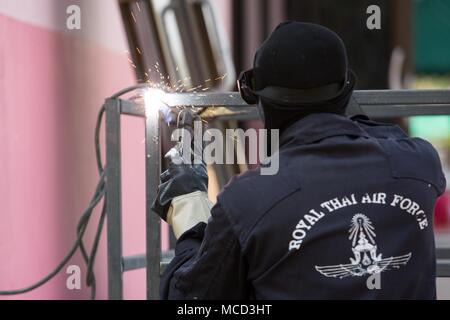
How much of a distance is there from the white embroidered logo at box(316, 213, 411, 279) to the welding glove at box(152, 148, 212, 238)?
0.36 m

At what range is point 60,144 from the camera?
3.02 m

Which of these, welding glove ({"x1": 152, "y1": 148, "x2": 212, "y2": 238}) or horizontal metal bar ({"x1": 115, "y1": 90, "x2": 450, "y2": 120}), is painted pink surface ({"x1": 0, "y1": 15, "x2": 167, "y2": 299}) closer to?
horizontal metal bar ({"x1": 115, "y1": 90, "x2": 450, "y2": 120})

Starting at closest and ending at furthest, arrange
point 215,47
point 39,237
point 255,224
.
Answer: point 255,224
point 39,237
point 215,47

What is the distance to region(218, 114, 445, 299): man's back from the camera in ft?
5.41

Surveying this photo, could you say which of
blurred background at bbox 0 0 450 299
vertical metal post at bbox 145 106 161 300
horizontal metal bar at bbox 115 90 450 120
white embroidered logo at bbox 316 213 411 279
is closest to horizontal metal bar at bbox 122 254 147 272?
vertical metal post at bbox 145 106 161 300

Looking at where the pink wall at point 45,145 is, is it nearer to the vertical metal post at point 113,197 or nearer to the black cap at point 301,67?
the vertical metal post at point 113,197

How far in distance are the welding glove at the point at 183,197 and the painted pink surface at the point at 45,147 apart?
82cm

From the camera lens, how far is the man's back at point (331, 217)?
165 cm

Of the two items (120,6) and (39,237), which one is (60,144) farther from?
(120,6)

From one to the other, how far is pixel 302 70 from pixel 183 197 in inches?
17.4

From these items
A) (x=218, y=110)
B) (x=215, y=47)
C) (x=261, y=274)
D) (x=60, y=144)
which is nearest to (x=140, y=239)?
(x=60, y=144)

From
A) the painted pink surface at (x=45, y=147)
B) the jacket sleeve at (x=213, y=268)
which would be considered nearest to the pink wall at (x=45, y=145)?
the painted pink surface at (x=45, y=147)

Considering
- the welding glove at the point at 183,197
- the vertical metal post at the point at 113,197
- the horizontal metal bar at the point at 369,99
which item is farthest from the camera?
the vertical metal post at the point at 113,197
